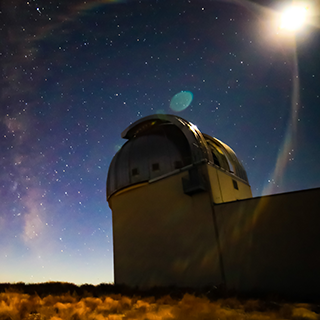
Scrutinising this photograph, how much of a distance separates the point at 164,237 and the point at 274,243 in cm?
541

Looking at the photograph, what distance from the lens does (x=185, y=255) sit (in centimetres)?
1194

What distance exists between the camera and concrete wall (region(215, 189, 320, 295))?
30.2 ft

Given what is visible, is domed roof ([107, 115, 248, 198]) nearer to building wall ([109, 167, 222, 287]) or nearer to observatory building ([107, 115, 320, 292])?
observatory building ([107, 115, 320, 292])

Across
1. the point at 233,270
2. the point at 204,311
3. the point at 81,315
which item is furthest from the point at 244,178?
the point at 81,315

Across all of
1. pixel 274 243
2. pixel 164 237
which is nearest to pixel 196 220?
pixel 164 237

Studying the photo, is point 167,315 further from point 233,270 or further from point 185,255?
point 185,255

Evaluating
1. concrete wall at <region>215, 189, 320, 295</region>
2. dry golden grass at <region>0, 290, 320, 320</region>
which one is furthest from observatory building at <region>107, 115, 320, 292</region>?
dry golden grass at <region>0, 290, 320, 320</region>

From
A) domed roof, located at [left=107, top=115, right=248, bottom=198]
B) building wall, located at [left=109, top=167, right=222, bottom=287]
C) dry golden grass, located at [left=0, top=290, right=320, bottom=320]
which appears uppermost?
domed roof, located at [left=107, top=115, right=248, bottom=198]

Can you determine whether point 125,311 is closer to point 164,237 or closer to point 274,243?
point 274,243

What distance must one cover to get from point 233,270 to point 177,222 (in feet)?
11.6

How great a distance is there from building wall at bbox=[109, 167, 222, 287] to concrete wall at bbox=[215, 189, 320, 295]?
0.93 metres

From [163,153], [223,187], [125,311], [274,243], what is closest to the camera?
[125,311]

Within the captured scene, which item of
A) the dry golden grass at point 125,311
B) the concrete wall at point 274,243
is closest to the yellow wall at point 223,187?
the concrete wall at point 274,243

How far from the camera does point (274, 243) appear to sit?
32.4 ft
